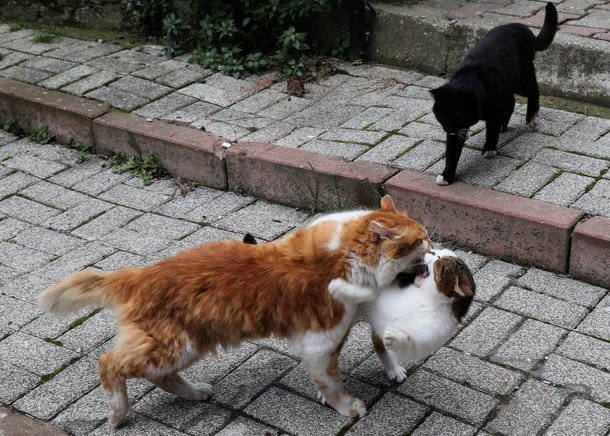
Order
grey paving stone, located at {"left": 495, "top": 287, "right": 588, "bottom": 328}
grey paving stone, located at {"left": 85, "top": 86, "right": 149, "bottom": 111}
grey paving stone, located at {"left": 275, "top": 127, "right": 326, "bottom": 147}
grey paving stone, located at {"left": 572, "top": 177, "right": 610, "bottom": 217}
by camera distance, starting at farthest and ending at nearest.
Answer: grey paving stone, located at {"left": 85, "top": 86, "right": 149, "bottom": 111} → grey paving stone, located at {"left": 275, "top": 127, "right": 326, "bottom": 147} → grey paving stone, located at {"left": 572, "top": 177, "right": 610, "bottom": 217} → grey paving stone, located at {"left": 495, "top": 287, "right": 588, "bottom": 328}

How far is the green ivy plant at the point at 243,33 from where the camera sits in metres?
6.96

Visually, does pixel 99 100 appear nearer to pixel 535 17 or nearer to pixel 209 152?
pixel 209 152

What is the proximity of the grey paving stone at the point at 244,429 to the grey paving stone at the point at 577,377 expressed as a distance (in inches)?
49.6

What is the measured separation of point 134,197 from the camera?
5.86 m

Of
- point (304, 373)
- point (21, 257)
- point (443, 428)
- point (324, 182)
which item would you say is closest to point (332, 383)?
point (304, 373)

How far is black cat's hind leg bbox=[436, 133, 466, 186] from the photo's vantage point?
5051 mm

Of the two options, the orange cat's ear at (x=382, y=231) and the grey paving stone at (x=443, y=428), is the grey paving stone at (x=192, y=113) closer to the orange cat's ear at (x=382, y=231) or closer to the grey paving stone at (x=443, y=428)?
the orange cat's ear at (x=382, y=231)

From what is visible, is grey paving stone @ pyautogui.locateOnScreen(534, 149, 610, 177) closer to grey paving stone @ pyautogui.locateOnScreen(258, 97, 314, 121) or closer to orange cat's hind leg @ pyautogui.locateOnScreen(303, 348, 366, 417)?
grey paving stone @ pyautogui.locateOnScreen(258, 97, 314, 121)

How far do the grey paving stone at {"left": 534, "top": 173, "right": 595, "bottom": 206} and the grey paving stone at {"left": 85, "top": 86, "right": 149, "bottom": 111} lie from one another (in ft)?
10.1

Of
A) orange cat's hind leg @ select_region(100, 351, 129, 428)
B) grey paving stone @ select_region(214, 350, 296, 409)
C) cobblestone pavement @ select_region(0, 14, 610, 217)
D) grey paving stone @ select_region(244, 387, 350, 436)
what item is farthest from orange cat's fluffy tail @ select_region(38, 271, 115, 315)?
cobblestone pavement @ select_region(0, 14, 610, 217)

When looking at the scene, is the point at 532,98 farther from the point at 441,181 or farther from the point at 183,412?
the point at 183,412

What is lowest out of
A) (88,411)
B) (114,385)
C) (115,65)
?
(88,411)

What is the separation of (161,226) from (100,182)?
897 mm

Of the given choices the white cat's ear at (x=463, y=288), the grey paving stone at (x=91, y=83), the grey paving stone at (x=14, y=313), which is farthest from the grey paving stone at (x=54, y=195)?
the white cat's ear at (x=463, y=288)
